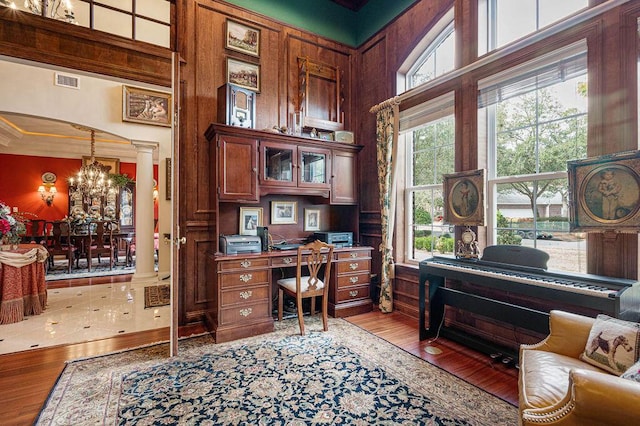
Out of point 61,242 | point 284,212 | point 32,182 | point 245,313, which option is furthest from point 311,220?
point 32,182

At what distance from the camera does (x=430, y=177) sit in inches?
151

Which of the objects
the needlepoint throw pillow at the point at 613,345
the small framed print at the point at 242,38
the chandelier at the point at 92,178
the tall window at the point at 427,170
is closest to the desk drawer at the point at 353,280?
the tall window at the point at 427,170

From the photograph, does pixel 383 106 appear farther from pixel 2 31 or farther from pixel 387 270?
pixel 2 31

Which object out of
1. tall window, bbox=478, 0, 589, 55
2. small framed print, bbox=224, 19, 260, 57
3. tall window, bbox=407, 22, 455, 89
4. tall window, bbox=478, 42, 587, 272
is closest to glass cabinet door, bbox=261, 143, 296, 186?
small framed print, bbox=224, 19, 260, 57

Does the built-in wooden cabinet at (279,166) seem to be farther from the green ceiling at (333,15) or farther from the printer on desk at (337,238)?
the green ceiling at (333,15)

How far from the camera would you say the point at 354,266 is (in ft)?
13.0

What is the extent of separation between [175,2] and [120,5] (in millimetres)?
789

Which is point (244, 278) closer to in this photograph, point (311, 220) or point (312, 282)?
point (312, 282)

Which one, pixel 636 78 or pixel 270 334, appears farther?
pixel 270 334

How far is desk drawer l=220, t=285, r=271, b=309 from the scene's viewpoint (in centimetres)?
309

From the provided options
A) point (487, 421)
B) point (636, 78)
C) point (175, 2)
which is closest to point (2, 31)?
point (175, 2)

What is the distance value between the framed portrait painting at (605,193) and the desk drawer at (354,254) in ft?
7.17

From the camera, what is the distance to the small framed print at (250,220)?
3.78 meters

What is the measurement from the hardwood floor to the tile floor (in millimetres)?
242
